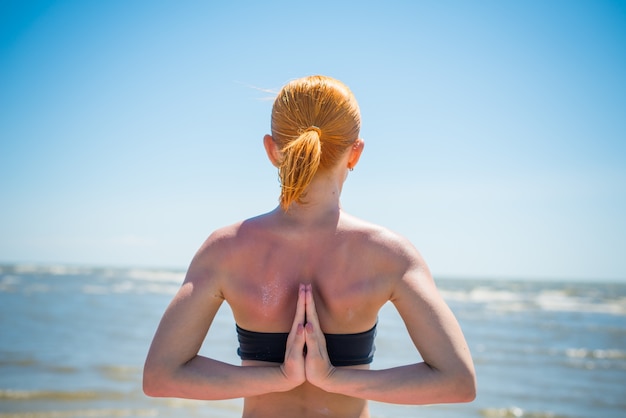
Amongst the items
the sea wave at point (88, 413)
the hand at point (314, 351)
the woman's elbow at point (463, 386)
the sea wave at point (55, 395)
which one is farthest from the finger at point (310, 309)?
the sea wave at point (55, 395)

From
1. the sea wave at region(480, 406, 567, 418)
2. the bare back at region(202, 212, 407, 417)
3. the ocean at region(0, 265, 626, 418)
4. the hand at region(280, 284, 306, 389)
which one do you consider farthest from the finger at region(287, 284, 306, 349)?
the sea wave at region(480, 406, 567, 418)

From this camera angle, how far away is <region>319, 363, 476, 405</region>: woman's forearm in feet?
5.96

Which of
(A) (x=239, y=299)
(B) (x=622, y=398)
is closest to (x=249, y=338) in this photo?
(A) (x=239, y=299)

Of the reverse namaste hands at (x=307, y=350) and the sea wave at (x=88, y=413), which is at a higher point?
the reverse namaste hands at (x=307, y=350)

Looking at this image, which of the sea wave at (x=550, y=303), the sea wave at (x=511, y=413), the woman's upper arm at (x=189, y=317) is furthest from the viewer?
the sea wave at (x=550, y=303)

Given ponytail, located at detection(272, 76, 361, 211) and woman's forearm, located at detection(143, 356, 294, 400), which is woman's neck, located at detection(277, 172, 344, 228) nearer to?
ponytail, located at detection(272, 76, 361, 211)

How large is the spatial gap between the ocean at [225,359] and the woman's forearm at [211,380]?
6.63 meters

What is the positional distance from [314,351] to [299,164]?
0.64 m

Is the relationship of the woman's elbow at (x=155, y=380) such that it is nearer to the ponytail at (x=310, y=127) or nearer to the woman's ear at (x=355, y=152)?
the ponytail at (x=310, y=127)

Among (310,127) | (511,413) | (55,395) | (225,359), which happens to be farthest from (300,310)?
(225,359)

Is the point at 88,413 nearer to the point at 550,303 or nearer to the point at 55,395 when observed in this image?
the point at 55,395

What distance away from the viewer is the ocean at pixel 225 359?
27.8 ft

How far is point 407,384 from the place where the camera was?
1843 millimetres

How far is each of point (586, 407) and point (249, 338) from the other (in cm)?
902
